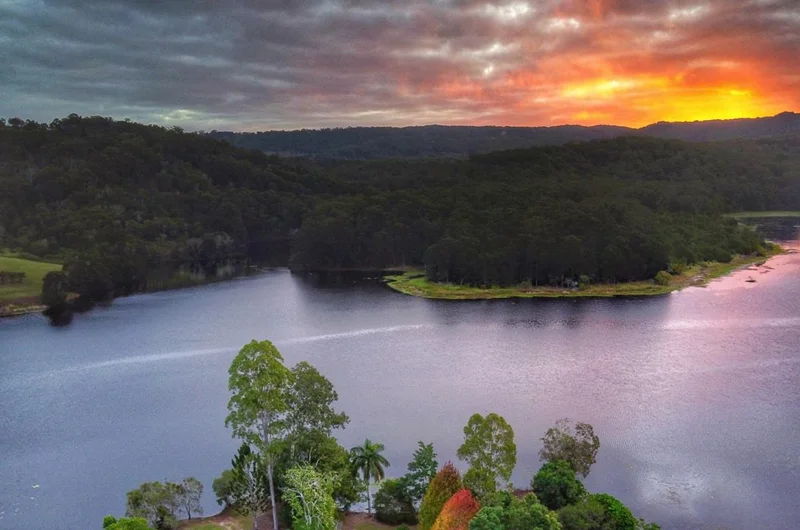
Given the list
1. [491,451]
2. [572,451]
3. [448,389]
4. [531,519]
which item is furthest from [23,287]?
[531,519]

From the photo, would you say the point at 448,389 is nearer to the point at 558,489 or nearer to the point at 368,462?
the point at 368,462

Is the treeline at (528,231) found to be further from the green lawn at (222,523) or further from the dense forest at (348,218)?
the green lawn at (222,523)

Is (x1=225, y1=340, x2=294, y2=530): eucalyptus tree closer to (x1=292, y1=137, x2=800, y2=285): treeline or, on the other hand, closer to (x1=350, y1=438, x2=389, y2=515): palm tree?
(x1=350, y1=438, x2=389, y2=515): palm tree

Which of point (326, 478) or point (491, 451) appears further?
point (491, 451)

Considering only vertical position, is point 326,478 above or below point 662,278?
below

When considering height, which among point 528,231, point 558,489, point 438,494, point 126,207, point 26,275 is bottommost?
point 558,489

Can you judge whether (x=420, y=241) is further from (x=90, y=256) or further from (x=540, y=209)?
(x=90, y=256)

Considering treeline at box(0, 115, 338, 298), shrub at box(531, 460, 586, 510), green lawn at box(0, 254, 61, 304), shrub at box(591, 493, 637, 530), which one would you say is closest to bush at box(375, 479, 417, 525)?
shrub at box(531, 460, 586, 510)

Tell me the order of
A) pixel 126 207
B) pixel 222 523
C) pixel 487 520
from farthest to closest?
1. pixel 126 207
2. pixel 222 523
3. pixel 487 520
